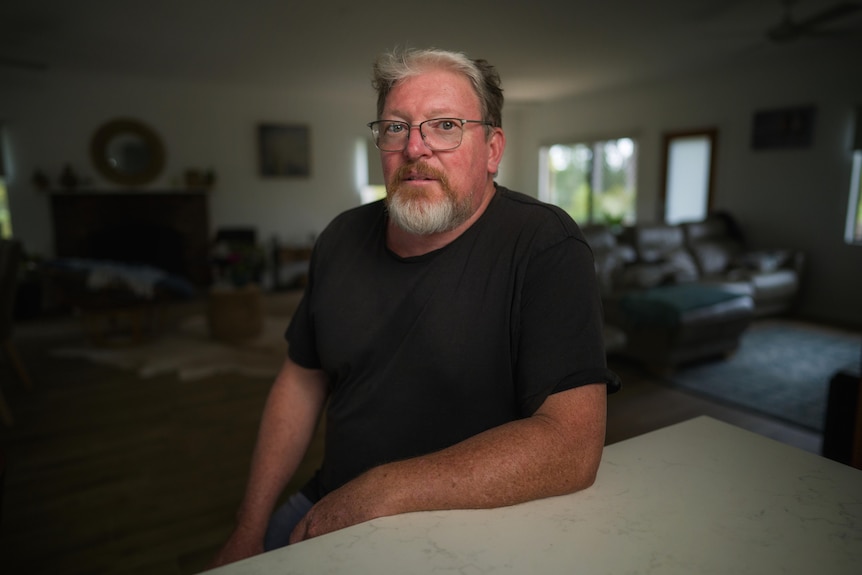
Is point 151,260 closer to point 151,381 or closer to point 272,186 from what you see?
point 272,186

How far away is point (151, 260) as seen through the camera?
681cm

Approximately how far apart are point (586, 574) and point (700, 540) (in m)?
0.16

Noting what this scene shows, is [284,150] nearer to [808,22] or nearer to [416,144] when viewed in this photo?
[808,22]

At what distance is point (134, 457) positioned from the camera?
2.61 metres

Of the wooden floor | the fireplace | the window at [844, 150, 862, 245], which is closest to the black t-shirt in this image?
the wooden floor

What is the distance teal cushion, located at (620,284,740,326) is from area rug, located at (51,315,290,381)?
2470 millimetres

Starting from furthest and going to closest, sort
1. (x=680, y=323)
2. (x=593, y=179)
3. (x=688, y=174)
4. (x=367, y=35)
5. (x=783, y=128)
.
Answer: (x=593, y=179), (x=688, y=174), (x=783, y=128), (x=367, y=35), (x=680, y=323)

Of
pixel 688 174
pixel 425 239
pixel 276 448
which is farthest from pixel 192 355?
pixel 688 174

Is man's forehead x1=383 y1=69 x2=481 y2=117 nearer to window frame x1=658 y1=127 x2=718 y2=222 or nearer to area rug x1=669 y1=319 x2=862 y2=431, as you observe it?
area rug x1=669 y1=319 x2=862 y2=431

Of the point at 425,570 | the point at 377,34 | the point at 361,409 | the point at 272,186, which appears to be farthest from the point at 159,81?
the point at 425,570

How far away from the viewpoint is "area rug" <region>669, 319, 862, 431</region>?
10.3 feet

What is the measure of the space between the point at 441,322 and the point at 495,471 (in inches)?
12.4

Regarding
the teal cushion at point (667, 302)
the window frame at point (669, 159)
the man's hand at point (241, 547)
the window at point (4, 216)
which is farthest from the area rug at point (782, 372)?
the window at point (4, 216)

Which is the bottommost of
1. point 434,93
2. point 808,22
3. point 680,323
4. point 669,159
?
point 680,323
